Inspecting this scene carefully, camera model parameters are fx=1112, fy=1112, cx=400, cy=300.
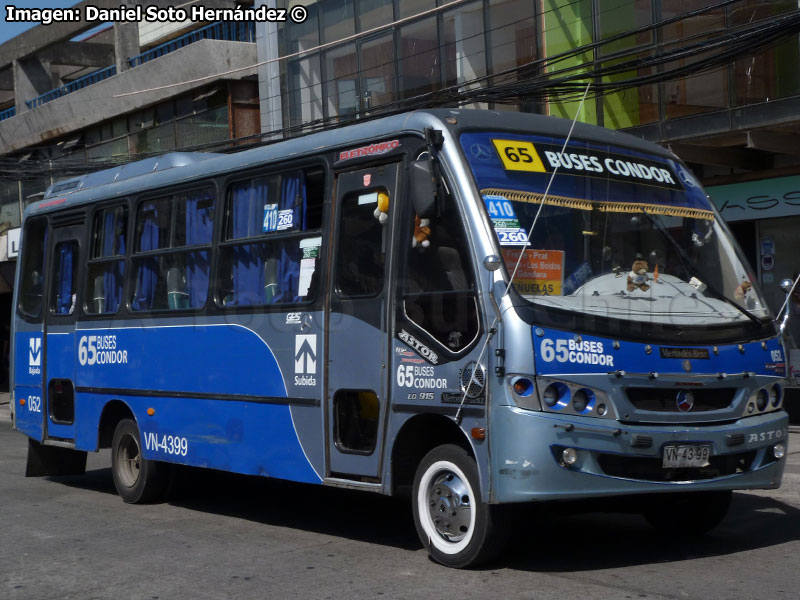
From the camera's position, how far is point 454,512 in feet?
22.0

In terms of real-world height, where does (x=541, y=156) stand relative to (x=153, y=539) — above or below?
above

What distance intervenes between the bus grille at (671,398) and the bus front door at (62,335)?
627 cm

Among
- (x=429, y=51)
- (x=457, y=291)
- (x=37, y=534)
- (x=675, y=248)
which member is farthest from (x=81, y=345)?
(x=429, y=51)

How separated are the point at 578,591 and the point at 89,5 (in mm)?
28558

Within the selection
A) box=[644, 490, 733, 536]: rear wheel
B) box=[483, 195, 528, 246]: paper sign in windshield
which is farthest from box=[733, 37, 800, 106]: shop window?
box=[483, 195, 528, 246]: paper sign in windshield

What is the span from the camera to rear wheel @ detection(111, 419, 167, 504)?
10.0m

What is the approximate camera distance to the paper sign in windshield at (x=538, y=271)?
6.52 metres

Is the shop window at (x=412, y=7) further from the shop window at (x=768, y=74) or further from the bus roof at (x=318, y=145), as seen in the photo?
the bus roof at (x=318, y=145)

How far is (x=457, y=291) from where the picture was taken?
671 centimetres

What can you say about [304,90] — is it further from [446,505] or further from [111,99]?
[446,505]

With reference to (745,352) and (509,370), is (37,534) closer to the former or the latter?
(509,370)

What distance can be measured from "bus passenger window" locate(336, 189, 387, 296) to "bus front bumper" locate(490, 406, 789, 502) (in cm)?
151

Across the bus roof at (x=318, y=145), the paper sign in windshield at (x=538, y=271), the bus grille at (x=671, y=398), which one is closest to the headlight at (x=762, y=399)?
the bus grille at (x=671, y=398)

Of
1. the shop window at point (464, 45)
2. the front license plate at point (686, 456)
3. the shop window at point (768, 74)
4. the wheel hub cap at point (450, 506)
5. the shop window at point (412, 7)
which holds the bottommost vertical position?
the wheel hub cap at point (450, 506)
